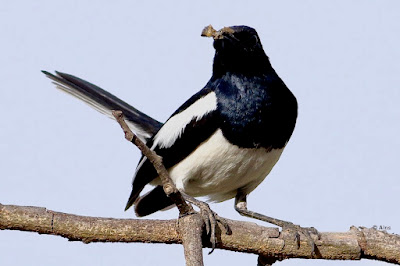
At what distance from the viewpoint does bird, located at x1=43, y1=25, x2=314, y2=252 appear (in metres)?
4.96

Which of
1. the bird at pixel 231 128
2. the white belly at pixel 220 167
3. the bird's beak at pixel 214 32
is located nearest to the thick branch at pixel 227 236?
the bird at pixel 231 128

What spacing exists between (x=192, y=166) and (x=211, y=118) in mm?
403

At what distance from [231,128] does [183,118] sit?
1.62ft

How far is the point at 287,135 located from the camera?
517 cm

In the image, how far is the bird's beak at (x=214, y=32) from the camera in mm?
4777

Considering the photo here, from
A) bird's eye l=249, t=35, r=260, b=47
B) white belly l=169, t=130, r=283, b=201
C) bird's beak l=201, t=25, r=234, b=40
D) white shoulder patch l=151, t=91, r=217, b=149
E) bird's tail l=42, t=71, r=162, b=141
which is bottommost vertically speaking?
white belly l=169, t=130, r=283, b=201

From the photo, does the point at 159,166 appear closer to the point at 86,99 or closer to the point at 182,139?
the point at 182,139

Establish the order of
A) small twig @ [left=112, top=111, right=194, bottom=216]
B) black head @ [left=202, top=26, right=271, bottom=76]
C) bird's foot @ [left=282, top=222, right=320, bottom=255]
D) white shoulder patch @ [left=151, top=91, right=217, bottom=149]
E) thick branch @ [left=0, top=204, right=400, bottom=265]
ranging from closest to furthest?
small twig @ [left=112, top=111, right=194, bottom=216] < thick branch @ [left=0, top=204, right=400, bottom=265] < bird's foot @ [left=282, top=222, right=320, bottom=255] < white shoulder patch @ [left=151, top=91, right=217, bottom=149] < black head @ [left=202, top=26, right=271, bottom=76]

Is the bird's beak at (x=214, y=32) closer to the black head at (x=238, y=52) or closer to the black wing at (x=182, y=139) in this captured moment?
the black head at (x=238, y=52)

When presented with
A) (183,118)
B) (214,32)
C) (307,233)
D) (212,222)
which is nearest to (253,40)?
(214,32)

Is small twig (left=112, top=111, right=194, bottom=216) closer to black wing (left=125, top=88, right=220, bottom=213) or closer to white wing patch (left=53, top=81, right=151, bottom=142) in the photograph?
black wing (left=125, top=88, right=220, bottom=213)

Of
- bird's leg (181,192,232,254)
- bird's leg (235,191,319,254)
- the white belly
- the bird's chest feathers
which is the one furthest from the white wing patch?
bird's leg (181,192,232,254)

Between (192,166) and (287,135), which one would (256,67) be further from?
(192,166)

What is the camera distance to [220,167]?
5055 mm
